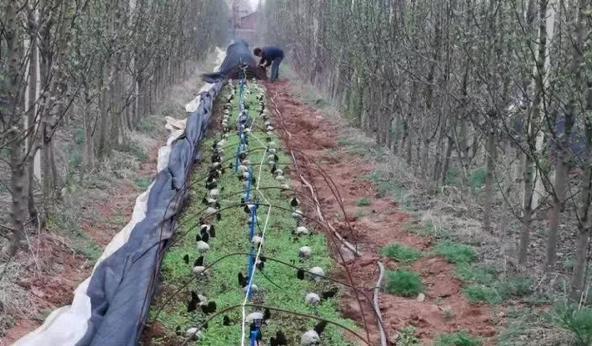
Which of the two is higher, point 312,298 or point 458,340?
point 312,298

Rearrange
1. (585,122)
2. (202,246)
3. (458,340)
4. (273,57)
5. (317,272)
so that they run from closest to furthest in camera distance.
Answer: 1. (585,122)
2. (458,340)
3. (317,272)
4. (202,246)
5. (273,57)


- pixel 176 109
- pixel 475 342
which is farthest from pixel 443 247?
pixel 176 109

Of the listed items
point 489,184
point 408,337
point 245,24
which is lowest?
point 408,337

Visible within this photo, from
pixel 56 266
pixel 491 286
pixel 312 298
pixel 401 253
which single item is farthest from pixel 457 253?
pixel 56 266

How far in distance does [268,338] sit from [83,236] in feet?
9.17

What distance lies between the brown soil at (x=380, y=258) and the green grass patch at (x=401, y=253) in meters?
0.08

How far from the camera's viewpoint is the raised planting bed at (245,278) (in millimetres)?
4582

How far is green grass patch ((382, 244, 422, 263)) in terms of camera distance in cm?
644

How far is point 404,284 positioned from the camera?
5.69 metres

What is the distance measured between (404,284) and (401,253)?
2.70 ft

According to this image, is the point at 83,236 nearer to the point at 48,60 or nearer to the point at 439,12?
the point at 48,60

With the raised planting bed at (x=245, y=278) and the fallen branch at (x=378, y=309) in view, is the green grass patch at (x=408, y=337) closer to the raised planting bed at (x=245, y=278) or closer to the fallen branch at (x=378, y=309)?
the fallen branch at (x=378, y=309)

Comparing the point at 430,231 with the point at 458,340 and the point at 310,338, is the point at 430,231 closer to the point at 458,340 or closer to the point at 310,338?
the point at 458,340

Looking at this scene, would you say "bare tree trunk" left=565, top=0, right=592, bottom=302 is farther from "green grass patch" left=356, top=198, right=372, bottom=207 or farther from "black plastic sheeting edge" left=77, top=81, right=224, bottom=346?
"green grass patch" left=356, top=198, right=372, bottom=207
